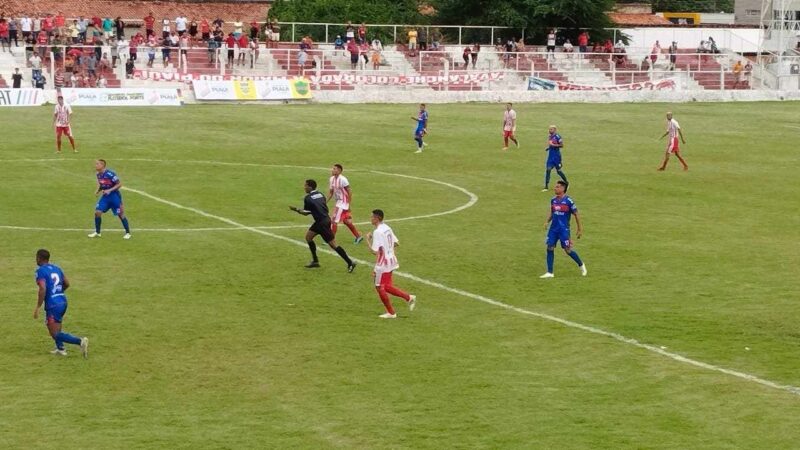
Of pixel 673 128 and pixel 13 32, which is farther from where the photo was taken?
pixel 13 32

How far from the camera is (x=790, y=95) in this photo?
88500 millimetres

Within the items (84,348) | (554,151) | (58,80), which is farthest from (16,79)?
(84,348)

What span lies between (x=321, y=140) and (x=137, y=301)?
32346 mm

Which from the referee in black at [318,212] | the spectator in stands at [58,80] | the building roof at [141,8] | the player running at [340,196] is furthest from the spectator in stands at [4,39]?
the referee in black at [318,212]

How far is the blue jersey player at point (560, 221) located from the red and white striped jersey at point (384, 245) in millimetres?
5535

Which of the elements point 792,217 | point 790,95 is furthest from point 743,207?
point 790,95

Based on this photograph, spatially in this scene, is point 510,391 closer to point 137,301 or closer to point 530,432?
point 530,432

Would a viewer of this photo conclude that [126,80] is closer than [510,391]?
No

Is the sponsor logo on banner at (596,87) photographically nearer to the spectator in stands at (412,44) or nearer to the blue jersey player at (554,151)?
the spectator in stands at (412,44)

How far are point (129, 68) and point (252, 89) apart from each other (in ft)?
23.0

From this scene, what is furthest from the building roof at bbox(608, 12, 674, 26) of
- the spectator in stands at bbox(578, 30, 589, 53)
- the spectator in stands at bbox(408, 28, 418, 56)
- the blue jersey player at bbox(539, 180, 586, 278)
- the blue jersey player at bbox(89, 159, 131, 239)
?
the blue jersey player at bbox(539, 180, 586, 278)

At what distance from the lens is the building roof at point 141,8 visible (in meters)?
96.4

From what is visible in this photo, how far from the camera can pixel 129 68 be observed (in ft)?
234

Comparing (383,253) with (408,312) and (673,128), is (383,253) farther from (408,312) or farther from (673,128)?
(673,128)
